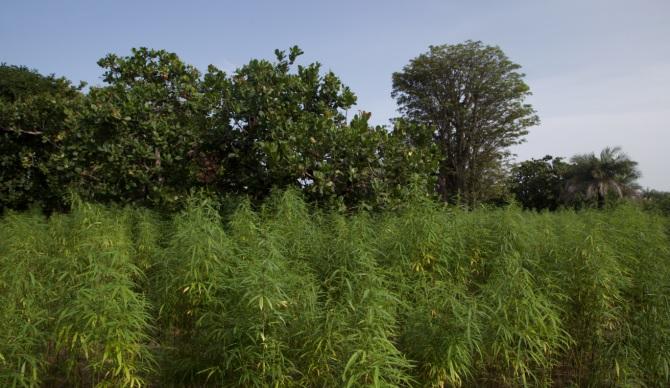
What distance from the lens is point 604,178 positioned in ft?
52.4

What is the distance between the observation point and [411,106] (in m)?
19.7

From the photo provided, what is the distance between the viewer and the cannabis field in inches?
104

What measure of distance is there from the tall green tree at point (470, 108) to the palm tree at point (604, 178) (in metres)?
3.23

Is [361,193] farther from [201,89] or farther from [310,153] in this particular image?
[201,89]

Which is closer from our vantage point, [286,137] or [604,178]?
[286,137]

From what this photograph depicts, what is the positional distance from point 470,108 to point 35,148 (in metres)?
14.4

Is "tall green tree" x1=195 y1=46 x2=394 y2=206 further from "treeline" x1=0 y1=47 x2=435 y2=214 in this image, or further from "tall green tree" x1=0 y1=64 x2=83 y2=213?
"tall green tree" x1=0 y1=64 x2=83 y2=213

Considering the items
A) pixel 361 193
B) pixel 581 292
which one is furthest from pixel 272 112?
pixel 581 292

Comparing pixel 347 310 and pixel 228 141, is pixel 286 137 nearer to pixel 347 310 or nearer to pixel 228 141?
pixel 228 141

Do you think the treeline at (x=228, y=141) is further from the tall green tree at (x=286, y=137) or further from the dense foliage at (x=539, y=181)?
the dense foliage at (x=539, y=181)

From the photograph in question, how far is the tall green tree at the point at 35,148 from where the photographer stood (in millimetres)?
8578

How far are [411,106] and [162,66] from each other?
1332 centimetres

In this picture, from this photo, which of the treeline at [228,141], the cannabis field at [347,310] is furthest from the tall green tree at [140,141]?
the cannabis field at [347,310]

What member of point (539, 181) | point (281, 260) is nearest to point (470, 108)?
point (539, 181)
